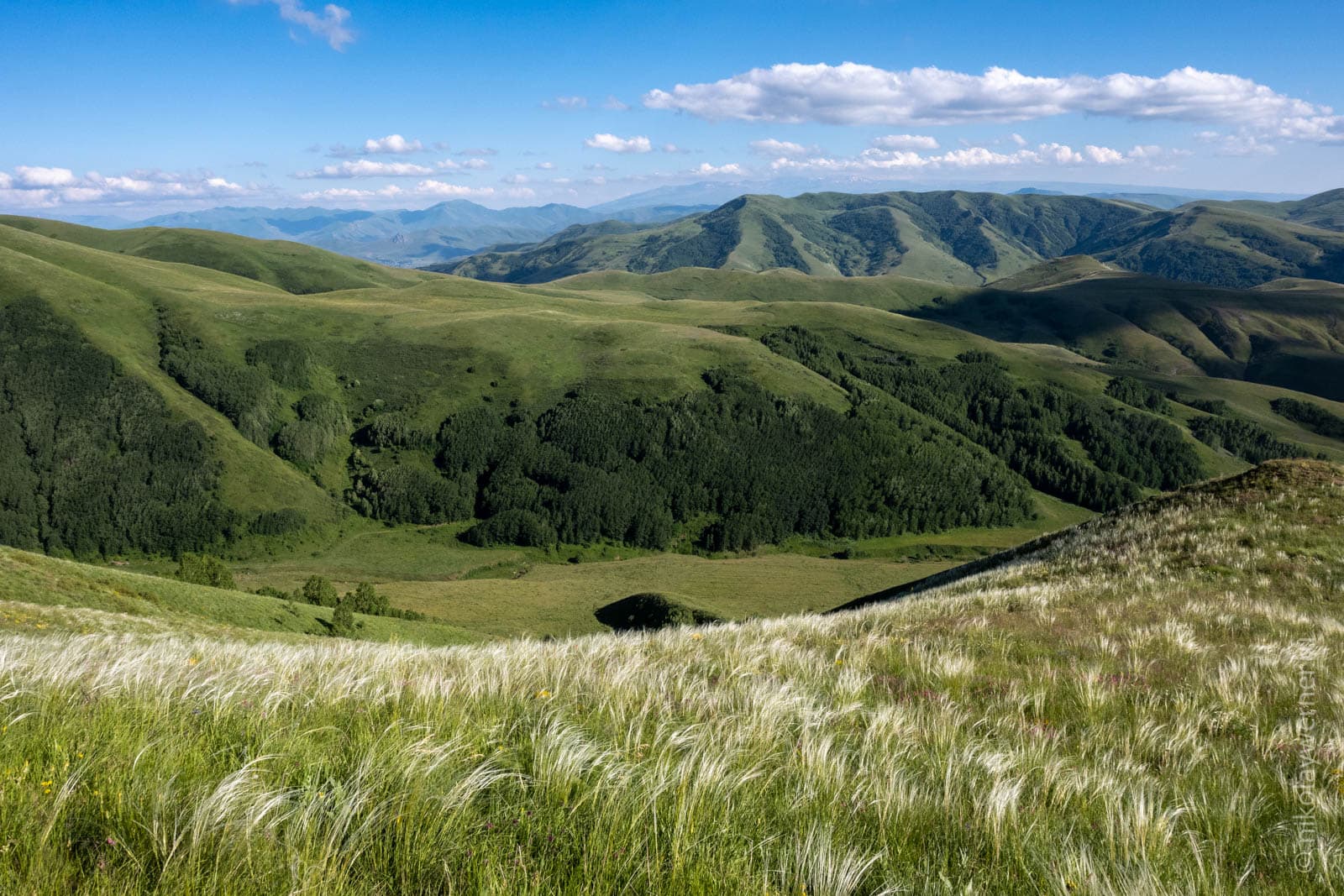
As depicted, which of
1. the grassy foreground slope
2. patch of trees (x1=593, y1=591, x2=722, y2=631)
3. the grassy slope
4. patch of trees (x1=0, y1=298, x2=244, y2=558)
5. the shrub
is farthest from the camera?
patch of trees (x1=0, y1=298, x2=244, y2=558)

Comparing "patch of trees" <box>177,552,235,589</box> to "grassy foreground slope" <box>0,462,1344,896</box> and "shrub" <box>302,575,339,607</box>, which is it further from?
"grassy foreground slope" <box>0,462,1344,896</box>

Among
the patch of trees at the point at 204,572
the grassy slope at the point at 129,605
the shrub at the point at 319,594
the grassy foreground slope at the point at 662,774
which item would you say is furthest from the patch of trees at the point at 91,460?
the grassy foreground slope at the point at 662,774

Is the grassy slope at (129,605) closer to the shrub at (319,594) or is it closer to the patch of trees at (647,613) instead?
the shrub at (319,594)

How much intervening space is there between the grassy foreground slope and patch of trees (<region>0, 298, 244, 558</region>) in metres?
201

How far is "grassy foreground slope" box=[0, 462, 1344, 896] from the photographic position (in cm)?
267

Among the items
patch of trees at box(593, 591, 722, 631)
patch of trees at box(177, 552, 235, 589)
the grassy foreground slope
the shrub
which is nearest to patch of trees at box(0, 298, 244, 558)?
patch of trees at box(177, 552, 235, 589)

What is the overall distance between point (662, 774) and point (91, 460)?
231m

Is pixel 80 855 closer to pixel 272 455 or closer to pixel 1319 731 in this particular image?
pixel 1319 731

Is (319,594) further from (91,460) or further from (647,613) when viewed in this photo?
(91,460)

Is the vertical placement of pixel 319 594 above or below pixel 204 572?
below

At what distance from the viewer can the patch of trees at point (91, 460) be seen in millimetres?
168125

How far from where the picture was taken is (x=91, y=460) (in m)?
177

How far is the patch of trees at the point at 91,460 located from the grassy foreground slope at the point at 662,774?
659ft

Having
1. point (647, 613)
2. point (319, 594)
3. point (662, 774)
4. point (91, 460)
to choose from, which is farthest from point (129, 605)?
point (91, 460)
